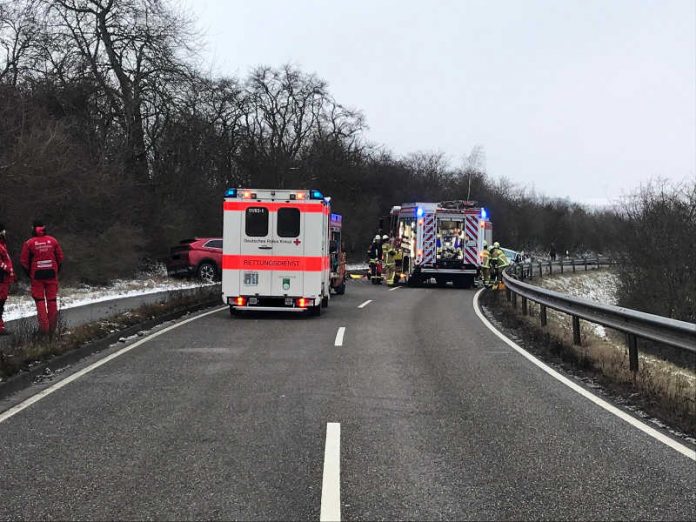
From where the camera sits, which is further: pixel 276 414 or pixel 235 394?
pixel 235 394

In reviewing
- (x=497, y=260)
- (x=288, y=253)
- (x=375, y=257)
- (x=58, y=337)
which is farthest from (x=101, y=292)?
(x=497, y=260)

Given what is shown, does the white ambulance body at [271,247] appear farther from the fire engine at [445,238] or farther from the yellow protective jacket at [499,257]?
the fire engine at [445,238]

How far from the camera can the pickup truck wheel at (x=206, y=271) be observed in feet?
81.1

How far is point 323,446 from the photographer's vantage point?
5.43 metres

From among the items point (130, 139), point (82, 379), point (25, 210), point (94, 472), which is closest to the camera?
point (94, 472)

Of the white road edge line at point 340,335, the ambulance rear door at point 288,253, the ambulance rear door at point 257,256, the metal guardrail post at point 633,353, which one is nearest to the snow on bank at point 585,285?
the ambulance rear door at point 288,253

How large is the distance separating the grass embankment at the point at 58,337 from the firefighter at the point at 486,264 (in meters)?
13.5

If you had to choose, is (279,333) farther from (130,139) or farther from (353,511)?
(130,139)

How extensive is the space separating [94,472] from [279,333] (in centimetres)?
786

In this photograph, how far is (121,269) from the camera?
2359cm

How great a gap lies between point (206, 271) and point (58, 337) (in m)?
14.8

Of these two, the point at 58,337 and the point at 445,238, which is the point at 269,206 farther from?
the point at 445,238

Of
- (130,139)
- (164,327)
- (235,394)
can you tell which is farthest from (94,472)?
(130,139)

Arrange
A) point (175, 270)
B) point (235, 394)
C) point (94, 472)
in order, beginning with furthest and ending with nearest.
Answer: point (175, 270)
point (235, 394)
point (94, 472)
